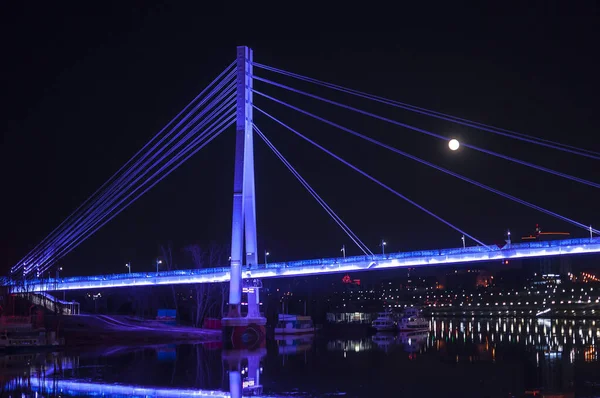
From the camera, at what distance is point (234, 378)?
26953 millimetres

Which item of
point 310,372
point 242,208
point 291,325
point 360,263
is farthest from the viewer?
point 291,325

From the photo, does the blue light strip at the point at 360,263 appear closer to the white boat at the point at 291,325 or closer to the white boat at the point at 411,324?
the white boat at the point at 291,325

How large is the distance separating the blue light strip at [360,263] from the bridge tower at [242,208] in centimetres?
340

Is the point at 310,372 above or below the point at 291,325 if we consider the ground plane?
below

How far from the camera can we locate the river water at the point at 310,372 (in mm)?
23141

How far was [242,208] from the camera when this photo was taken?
4259 cm

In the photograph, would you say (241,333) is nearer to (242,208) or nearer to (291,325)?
(242,208)

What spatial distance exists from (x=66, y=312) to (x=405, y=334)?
2814cm

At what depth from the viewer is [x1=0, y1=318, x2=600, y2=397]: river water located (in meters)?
23.1

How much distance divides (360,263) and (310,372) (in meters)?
23.2

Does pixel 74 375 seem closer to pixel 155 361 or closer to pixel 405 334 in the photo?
pixel 155 361

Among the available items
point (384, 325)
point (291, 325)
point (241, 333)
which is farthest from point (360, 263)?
point (384, 325)

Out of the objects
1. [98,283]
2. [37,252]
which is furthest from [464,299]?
[37,252]

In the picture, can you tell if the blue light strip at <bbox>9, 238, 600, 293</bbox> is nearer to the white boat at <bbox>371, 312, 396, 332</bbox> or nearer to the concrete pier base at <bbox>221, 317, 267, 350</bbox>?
the concrete pier base at <bbox>221, 317, 267, 350</bbox>
